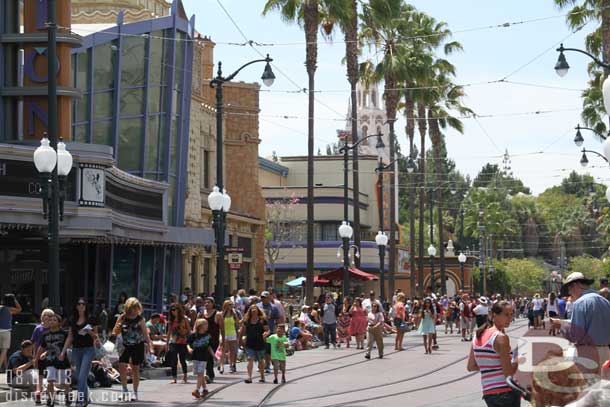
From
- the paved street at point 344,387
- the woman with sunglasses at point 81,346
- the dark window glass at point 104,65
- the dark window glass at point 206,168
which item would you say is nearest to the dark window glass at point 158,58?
the dark window glass at point 104,65

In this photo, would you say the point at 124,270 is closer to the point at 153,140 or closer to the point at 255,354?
the point at 153,140

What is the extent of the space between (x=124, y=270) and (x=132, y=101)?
6.00m

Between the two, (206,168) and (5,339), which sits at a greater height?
(206,168)

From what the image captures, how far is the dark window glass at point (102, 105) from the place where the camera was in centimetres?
3956

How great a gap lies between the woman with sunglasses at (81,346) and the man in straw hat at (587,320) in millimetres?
7873

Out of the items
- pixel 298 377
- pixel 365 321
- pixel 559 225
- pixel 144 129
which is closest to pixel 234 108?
pixel 144 129

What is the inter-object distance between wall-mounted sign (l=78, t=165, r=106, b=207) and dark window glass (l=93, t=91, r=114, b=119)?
6.88 metres

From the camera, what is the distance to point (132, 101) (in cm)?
4112

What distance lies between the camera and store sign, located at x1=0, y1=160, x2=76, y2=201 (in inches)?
1196

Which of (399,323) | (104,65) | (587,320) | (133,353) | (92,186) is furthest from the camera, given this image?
(104,65)

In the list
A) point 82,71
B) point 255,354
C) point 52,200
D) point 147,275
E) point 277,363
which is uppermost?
point 82,71

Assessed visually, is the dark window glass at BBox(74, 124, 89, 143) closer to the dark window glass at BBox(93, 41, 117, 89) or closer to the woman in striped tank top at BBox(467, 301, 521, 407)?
the dark window glass at BBox(93, 41, 117, 89)

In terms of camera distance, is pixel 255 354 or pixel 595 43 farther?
pixel 595 43

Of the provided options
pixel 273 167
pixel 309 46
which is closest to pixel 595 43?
pixel 309 46
